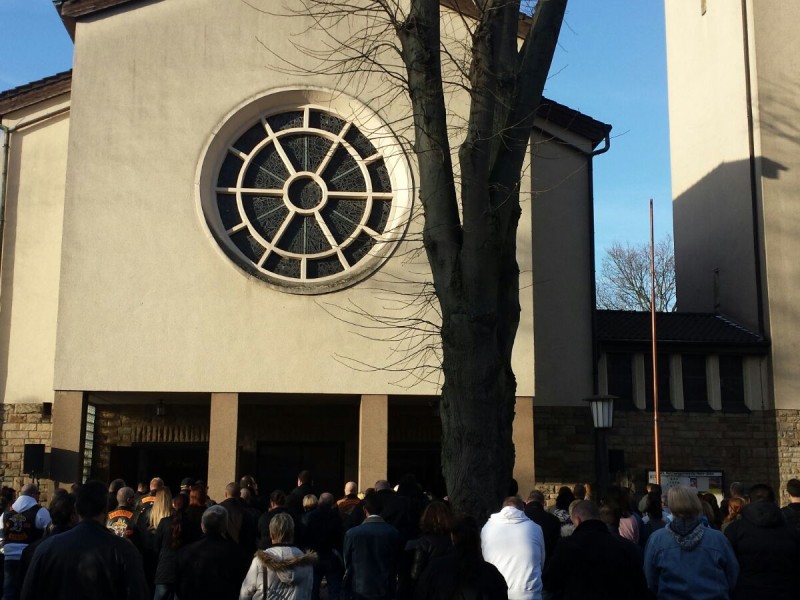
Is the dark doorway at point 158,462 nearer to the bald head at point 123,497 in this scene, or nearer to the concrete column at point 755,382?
the bald head at point 123,497

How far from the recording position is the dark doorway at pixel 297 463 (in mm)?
20875

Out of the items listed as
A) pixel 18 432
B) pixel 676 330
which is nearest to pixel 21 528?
pixel 18 432

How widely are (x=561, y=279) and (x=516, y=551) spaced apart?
13478 mm

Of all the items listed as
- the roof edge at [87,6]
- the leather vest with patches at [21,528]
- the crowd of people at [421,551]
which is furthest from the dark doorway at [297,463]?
the leather vest with patches at [21,528]

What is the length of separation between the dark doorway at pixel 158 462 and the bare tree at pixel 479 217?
1290cm

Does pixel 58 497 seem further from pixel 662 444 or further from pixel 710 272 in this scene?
pixel 710 272

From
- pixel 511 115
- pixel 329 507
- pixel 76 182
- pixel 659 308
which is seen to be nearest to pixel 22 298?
pixel 76 182

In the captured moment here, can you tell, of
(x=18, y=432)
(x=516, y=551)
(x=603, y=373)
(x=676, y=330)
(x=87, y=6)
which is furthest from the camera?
(x=676, y=330)

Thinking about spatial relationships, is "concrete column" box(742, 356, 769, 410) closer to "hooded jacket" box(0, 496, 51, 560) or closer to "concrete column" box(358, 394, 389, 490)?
"concrete column" box(358, 394, 389, 490)

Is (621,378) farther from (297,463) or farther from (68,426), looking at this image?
(68,426)

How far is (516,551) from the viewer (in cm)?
754

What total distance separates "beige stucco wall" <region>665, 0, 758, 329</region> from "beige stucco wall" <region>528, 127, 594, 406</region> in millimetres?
4463

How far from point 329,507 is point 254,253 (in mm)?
7660

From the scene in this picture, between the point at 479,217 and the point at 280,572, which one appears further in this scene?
the point at 479,217
